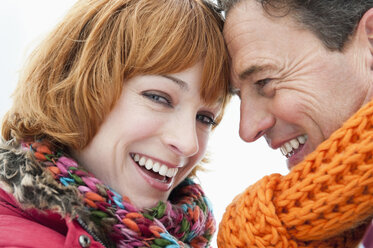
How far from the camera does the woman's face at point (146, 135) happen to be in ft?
4.31

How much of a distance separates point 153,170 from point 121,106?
23 cm

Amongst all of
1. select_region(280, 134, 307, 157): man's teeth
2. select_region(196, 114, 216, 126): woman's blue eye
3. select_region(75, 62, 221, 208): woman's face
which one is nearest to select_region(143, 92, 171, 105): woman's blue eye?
select_region(75, 62, 221, 208): woman's face

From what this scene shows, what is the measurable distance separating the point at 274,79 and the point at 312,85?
128 millimetres

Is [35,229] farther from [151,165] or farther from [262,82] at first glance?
[262,82]

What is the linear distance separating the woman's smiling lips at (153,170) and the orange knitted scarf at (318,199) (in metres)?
0.29

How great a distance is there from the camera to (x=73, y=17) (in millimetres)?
1385

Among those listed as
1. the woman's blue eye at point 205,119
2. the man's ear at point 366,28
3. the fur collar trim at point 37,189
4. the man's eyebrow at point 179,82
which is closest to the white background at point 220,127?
the woman's blue eye at point 205,119

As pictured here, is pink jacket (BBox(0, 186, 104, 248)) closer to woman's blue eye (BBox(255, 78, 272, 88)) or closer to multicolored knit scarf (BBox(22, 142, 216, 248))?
multicolored knit scarf (BBox(22, 142, 216, 248))

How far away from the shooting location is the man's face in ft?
4.12

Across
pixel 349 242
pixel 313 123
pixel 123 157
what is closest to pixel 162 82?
pixel 123 157

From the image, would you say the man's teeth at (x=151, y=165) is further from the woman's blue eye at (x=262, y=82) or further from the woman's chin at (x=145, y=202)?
the woman's blue eye at (x=262, y=82)

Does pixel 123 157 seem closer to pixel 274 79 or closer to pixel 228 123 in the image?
pixel 274 79

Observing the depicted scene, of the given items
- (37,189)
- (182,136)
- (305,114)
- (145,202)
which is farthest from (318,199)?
(37,189)

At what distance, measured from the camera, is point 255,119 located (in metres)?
1.42
